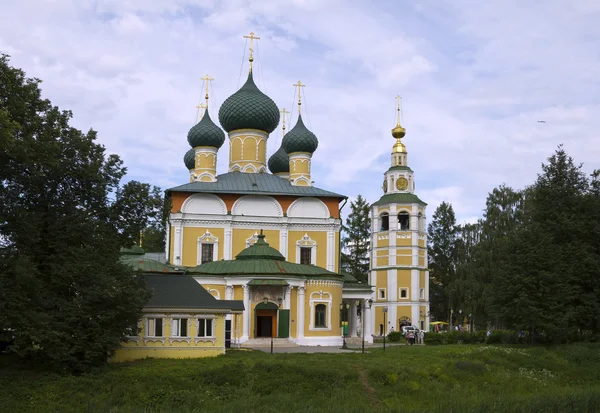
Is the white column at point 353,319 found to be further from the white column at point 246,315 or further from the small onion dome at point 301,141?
the small onion dome at point 301,141

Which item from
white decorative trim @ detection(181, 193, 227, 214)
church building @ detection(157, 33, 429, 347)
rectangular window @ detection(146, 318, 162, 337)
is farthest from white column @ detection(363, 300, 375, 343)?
rectangular window @ detection(146, 318, 162, 337)

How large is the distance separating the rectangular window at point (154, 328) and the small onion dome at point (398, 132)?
1287 inches

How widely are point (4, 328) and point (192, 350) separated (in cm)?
662

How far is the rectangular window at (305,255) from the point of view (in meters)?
39.7

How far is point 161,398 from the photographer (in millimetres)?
19234

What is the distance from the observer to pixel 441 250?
57.0 metres

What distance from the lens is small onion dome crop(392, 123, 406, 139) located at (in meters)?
52.8

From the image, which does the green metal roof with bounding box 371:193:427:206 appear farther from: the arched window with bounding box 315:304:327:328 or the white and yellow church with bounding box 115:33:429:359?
the arched window with bounding box 315:304:327:328

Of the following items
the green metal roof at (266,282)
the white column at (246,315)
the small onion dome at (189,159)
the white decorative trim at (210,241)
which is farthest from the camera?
the small onion dome at (189,159)

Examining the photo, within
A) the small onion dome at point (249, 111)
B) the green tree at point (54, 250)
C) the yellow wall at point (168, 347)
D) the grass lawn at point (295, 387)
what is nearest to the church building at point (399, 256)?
the small onion dome at point (249, 111)

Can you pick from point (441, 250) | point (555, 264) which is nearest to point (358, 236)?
point (441, 250)

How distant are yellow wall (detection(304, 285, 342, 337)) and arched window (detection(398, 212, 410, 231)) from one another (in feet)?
55.7

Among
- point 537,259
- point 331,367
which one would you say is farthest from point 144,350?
point 537,259

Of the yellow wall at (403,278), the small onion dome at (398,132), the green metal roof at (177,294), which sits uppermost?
the small onion dome at (398,132)
